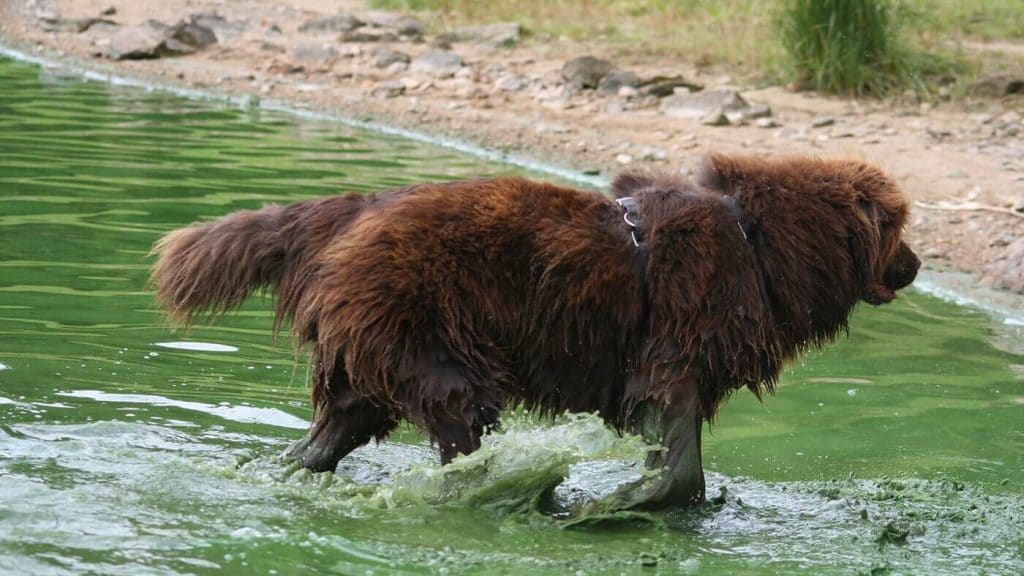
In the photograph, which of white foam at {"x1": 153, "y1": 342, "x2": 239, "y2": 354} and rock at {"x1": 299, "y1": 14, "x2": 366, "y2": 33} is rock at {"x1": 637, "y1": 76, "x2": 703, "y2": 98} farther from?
white foam at {"x1": 153, "y1": 342, "x2": 239, "y2": 354}

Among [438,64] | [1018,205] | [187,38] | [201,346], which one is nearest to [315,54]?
[438,64]

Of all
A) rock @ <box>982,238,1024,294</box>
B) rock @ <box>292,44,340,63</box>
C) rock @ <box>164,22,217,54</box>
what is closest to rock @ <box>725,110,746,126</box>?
rock @ <box>982,238,1024,294</box>

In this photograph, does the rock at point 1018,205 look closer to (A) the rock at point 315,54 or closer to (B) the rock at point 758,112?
(B) the rock at point 758,112

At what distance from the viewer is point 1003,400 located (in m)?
6.89

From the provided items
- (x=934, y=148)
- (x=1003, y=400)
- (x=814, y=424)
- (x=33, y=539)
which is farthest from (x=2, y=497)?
(x=934, y=148)

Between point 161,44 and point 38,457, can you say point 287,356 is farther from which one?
point 161,44

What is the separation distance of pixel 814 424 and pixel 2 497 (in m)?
3.50

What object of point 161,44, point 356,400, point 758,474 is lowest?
point 758,474

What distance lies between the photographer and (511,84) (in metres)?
14.4

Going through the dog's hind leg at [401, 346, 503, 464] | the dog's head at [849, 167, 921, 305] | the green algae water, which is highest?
the dog's head at [849, 167, 921, 305]

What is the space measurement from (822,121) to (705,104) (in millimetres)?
1145

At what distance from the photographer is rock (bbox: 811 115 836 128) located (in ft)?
40.8

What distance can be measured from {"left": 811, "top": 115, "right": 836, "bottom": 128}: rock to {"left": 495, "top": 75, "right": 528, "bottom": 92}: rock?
10.3ft

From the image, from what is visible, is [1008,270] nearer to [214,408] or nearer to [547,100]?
[214,408]
